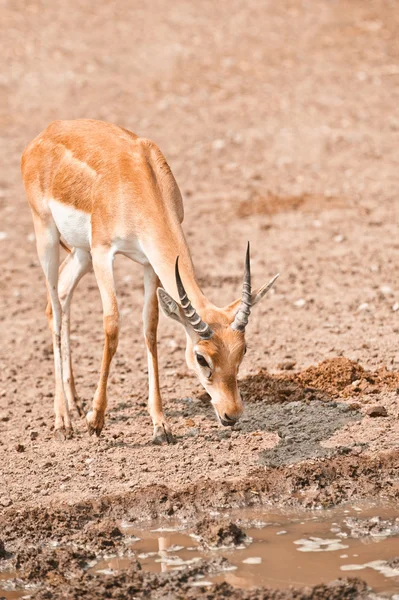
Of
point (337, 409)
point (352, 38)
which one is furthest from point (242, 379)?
point (352, 38)

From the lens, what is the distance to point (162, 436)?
8.16m

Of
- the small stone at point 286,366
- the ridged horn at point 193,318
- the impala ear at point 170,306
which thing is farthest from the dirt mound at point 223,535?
the small stone at point 286,366

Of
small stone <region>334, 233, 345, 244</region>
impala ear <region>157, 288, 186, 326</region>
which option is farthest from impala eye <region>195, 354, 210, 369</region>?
small stone <region>334, 233, 345, 244</region>

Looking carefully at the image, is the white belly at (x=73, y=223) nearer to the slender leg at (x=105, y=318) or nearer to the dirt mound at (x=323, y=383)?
the slender leg at (x=105, y=318)

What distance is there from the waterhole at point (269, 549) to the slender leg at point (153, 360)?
1.33 meters

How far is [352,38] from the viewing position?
22531mm

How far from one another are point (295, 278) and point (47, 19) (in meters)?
14.5

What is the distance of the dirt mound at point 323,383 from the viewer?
Answer: 28.7 feet

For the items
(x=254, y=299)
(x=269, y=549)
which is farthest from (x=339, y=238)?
(x=269, y=549)

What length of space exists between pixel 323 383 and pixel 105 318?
2046 millimetres

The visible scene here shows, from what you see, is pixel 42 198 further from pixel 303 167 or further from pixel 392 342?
pixel 303 167

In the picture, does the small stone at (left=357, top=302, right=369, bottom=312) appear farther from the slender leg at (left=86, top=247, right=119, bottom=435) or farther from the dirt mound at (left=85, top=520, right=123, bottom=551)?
the dirt mound at (left=85, top=520, right=123, bottom=551)

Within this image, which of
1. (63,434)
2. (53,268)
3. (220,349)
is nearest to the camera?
(220,349)

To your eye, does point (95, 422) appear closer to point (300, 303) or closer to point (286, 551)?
point (286, 551)
